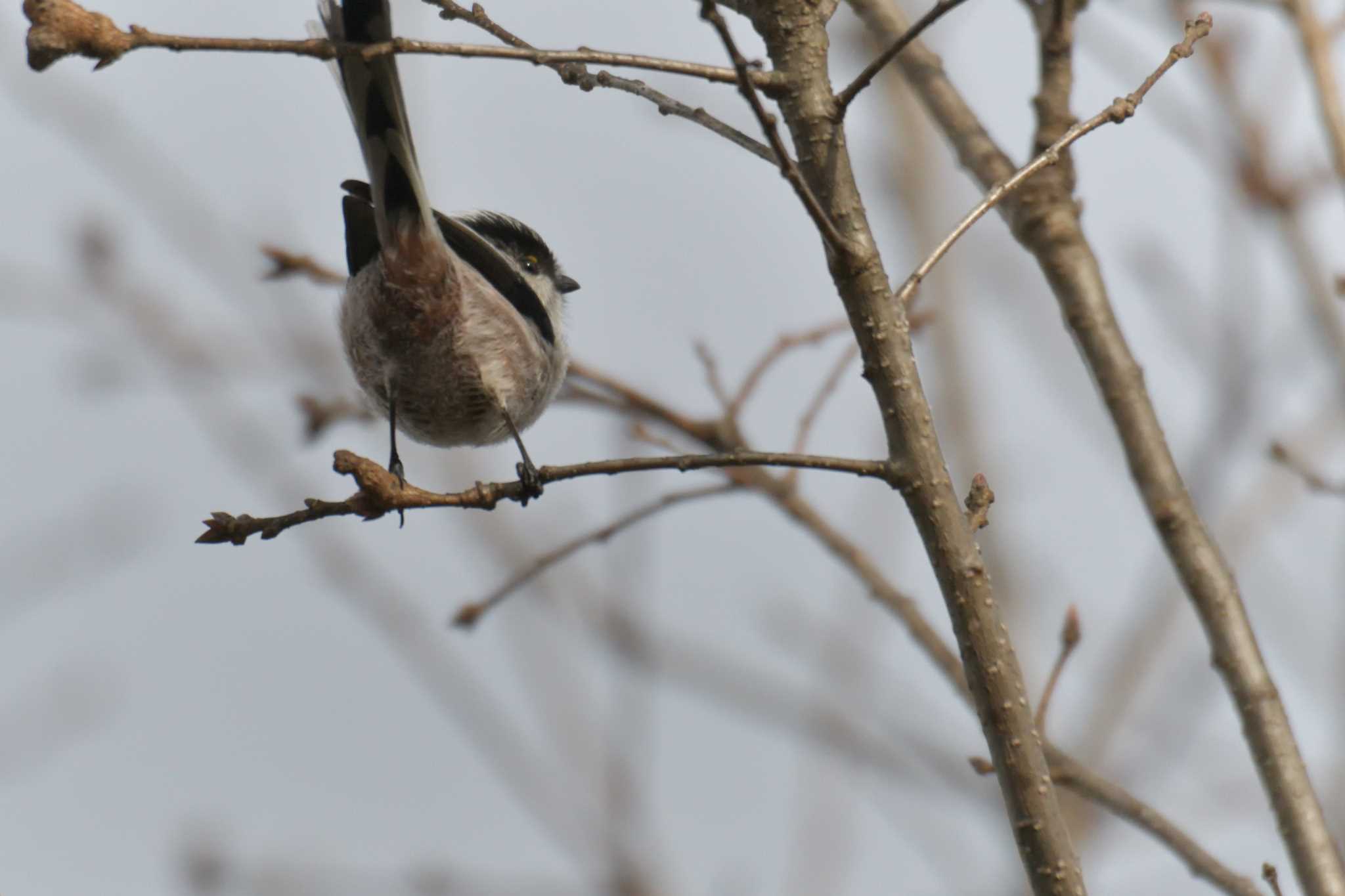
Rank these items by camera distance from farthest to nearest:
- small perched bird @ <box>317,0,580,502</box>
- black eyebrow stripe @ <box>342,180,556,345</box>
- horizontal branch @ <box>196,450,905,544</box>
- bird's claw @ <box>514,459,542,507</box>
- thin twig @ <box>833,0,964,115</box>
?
black eyebrow stripe @ <box>342,180,556,345</box> → small perched bird @ <box>317,0,580,502</box> → bird's claw @ <box>514,459,542,507</box> → horizontal branch @ <box>196,450,905,544</box> → thin twig @ <box>833,0,964,115</box>

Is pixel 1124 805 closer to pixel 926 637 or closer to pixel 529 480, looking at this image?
pixel 926 637

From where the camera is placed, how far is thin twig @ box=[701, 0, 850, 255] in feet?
6.30

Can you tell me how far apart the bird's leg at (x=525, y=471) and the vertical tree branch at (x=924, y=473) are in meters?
0.68

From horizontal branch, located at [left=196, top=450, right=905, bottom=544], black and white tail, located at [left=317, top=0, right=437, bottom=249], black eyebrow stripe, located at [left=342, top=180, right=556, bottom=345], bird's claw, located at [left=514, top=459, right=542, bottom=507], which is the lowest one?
horizontal branch, located at [left=196, top=450, right=905, bottom=544]

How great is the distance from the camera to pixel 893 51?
6.97 ft

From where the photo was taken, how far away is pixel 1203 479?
527cm

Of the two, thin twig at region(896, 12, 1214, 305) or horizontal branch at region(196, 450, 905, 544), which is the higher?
thin twig at region(896, 12, 1214, 305)

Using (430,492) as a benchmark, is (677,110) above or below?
above

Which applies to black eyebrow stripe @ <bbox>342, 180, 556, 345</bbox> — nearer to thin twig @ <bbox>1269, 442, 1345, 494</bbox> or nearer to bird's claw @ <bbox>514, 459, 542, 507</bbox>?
bird's claw @ <bbox>514, 459, 542, 507</bbox>

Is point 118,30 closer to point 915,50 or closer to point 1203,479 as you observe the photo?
point 915,50

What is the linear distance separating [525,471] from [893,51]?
167 cm

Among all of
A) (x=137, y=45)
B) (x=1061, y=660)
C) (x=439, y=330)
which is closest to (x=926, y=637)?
(x=1061, y=660)

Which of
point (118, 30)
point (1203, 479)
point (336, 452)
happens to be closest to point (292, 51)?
point (118, 30)

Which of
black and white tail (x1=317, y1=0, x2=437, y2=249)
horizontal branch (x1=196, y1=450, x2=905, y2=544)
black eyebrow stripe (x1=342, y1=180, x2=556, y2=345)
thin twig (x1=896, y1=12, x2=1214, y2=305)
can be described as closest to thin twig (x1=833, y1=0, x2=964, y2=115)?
thin twig (x1=896, y1=12, x2=1214, y2=305)
